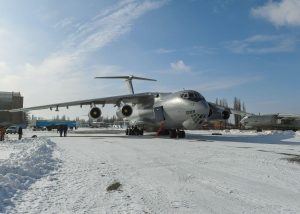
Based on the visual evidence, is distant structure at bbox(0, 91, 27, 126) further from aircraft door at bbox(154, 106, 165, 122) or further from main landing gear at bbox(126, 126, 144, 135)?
aircraft door at bbox(154, 106, 165, 122)

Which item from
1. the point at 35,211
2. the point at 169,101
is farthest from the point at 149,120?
the point at 35,211

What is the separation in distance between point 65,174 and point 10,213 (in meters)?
3.42

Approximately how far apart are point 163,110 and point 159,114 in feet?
1.94

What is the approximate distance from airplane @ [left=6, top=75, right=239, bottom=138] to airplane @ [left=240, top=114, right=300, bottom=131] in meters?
16.4

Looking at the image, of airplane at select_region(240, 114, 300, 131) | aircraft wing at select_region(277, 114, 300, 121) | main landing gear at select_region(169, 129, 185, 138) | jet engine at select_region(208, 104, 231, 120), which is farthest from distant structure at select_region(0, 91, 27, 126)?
main landing gear at select_region(169, 129, 185, 138)

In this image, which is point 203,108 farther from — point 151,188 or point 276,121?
point 276,121

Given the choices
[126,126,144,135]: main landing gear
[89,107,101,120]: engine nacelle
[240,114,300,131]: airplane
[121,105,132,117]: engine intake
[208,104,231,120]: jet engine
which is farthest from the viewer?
[240,114,300,131]: airplane

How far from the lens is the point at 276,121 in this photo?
4484cm

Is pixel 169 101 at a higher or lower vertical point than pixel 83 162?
higher

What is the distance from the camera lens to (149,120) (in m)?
26.8

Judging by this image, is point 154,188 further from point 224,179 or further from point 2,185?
point 2,185

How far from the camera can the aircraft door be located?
79.8 ft

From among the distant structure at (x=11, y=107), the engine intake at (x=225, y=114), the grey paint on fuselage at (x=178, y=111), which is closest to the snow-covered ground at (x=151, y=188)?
the grey paint on fuselage at (x=178, y=111)

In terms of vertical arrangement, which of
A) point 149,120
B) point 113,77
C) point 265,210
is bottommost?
point 265,210
